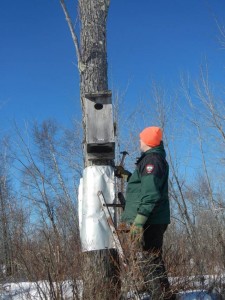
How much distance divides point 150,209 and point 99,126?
4.10 ft

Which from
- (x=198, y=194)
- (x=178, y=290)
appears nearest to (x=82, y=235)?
(x=178, y=290)

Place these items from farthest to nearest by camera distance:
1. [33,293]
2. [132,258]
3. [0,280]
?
1. [0,280]
2. [33,293]
3. [132,258]

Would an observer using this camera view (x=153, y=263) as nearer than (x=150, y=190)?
No

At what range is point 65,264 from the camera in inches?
131

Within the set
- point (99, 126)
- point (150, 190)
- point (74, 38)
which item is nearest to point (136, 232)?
point (150, 190)

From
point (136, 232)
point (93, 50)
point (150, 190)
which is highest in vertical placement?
point (93, 50)

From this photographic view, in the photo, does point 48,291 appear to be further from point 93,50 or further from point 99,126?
point 93,50

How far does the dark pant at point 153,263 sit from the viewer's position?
341cm

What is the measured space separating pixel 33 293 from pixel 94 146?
1.59 metres

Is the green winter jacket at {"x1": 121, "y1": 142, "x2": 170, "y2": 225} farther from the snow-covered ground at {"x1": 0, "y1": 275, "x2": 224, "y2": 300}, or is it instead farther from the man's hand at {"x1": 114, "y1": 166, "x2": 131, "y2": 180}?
the snow-covered ground at {"x1": 0, "y1": 275, "x2": 224, "y2": 300}

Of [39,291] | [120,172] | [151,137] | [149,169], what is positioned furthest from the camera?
[120,172]

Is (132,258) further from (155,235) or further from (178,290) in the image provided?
(178,290)

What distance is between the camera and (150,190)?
11.3 ft

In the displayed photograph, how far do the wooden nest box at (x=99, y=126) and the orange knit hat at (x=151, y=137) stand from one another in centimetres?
47
